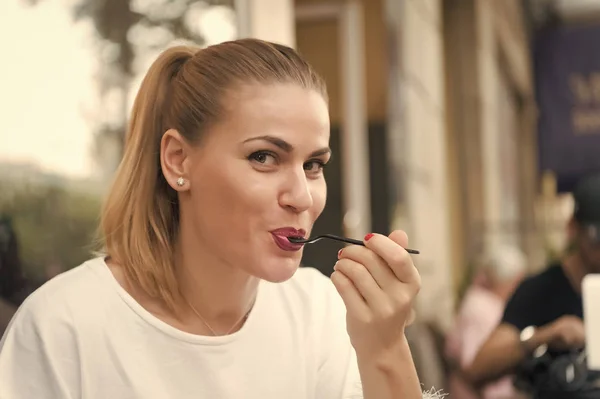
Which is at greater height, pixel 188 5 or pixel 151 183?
pixel 188 5

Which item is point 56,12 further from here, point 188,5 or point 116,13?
point 188,5

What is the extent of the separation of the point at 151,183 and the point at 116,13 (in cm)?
29

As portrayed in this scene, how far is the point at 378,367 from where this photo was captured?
0.76m

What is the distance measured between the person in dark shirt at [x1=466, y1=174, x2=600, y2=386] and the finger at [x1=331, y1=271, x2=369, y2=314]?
2.68 ft

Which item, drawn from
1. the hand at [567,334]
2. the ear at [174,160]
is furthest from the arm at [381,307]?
the hand at [567,334]

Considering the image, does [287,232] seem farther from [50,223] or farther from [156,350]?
[50,223]

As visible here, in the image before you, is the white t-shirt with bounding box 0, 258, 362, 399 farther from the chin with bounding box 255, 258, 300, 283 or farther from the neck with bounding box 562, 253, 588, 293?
the neck with bounding box 562, 253, 588, 293

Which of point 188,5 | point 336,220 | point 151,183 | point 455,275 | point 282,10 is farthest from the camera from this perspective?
point 455,275

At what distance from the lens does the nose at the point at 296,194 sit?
792mm

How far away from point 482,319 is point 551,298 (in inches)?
33.9

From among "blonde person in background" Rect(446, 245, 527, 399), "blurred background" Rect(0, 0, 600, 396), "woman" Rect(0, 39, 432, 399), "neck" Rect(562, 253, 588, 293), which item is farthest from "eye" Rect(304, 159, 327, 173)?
"blonde person in background" Rect(446, 245, 527, 399)

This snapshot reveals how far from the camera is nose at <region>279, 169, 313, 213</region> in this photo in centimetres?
79

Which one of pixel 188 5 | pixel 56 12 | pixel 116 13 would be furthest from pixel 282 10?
pixel 56 12

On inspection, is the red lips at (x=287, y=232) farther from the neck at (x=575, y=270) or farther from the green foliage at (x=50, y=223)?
the neck at (x=575, y=270)
